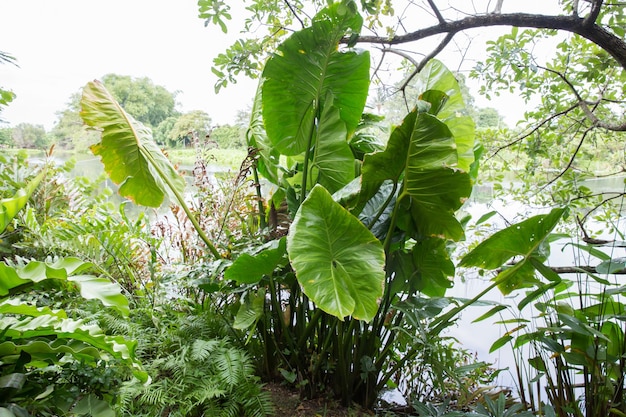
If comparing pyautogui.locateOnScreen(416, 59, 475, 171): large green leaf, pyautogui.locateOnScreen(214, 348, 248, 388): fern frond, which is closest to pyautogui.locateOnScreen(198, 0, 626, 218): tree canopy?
pyautogui.locateOnScreen(416, 59, 475, 171): large green leaf

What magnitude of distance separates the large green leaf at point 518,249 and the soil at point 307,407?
1.97ft

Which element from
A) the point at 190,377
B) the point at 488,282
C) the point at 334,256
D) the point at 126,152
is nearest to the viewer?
the point at 334,256

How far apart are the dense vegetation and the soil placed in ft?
0.11

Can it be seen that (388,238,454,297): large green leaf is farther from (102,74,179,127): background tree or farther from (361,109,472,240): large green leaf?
(102,74,179,127): background tree

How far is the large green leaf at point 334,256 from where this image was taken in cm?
94

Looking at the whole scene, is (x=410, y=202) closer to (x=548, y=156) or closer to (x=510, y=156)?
(x=548, y=156)

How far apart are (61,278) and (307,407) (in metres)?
0.84

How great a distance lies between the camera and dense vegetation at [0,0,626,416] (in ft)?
3.20

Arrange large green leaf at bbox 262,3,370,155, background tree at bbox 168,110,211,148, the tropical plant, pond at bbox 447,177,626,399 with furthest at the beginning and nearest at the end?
background tree at bbox 168,110,211,148
pond at bbox 447,177,626,399
large green leaf at bbox 262,3,370,155
the tropical plant

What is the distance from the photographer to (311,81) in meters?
1.29

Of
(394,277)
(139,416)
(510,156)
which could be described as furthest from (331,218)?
(510,156)

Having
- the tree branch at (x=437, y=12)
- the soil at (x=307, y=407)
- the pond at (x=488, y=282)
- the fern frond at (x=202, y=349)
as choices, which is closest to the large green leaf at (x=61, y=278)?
the fern frond at (x=202, y=349)

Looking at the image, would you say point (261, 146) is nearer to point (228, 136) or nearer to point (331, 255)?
point (228, 136)

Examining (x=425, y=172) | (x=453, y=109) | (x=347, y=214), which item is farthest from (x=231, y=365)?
(x=453, y=109)
